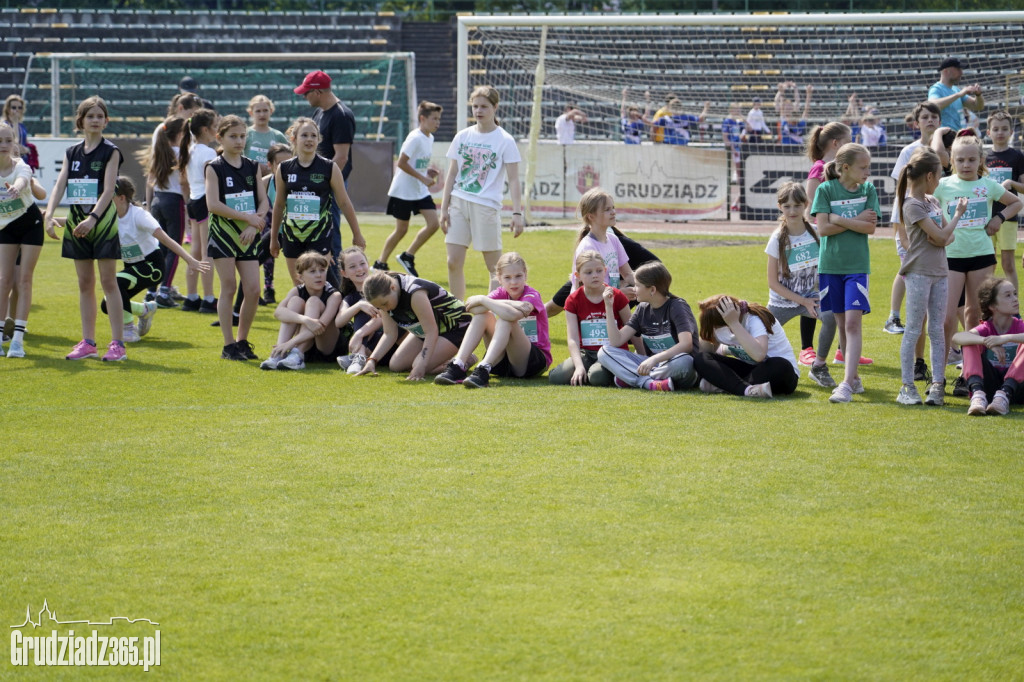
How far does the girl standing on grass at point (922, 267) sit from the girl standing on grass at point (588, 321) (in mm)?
1848

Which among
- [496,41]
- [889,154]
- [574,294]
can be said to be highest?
[496,41]

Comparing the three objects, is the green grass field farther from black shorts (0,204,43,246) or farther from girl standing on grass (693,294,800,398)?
black shorts (0,204,43,246)

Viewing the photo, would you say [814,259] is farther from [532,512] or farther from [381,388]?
[532,512]

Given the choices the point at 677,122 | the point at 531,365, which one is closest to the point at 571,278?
the point at 531,365

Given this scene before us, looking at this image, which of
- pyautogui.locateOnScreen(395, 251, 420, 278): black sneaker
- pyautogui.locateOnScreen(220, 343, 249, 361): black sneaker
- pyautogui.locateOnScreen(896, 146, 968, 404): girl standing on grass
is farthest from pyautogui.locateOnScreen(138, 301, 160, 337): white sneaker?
pyautogui.locateOnScreen(896, 146, 968, 404): girl standing on grass

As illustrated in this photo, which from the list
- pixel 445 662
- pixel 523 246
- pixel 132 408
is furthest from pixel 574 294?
pixel 523 246

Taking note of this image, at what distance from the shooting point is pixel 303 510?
5.01 metres

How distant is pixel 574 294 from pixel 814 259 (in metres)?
1.81

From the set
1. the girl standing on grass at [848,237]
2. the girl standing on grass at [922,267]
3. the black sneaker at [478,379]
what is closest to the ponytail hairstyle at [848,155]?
the girl standing on grass at [848,237]

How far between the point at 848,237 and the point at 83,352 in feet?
18.9

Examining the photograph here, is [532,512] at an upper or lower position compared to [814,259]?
lower

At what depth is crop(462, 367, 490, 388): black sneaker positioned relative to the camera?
7.58 m

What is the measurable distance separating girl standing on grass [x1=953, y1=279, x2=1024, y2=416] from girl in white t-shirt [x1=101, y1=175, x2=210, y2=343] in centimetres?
632

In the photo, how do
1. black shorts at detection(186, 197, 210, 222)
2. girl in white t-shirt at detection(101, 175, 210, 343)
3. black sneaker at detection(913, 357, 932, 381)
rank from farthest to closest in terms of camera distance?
black shorts at detection(186, 197, 210, 222)
girl in white t-shirt at detection(101, 175, 210, 343)
black sneaker at detection(913, 357, 932, 381)
